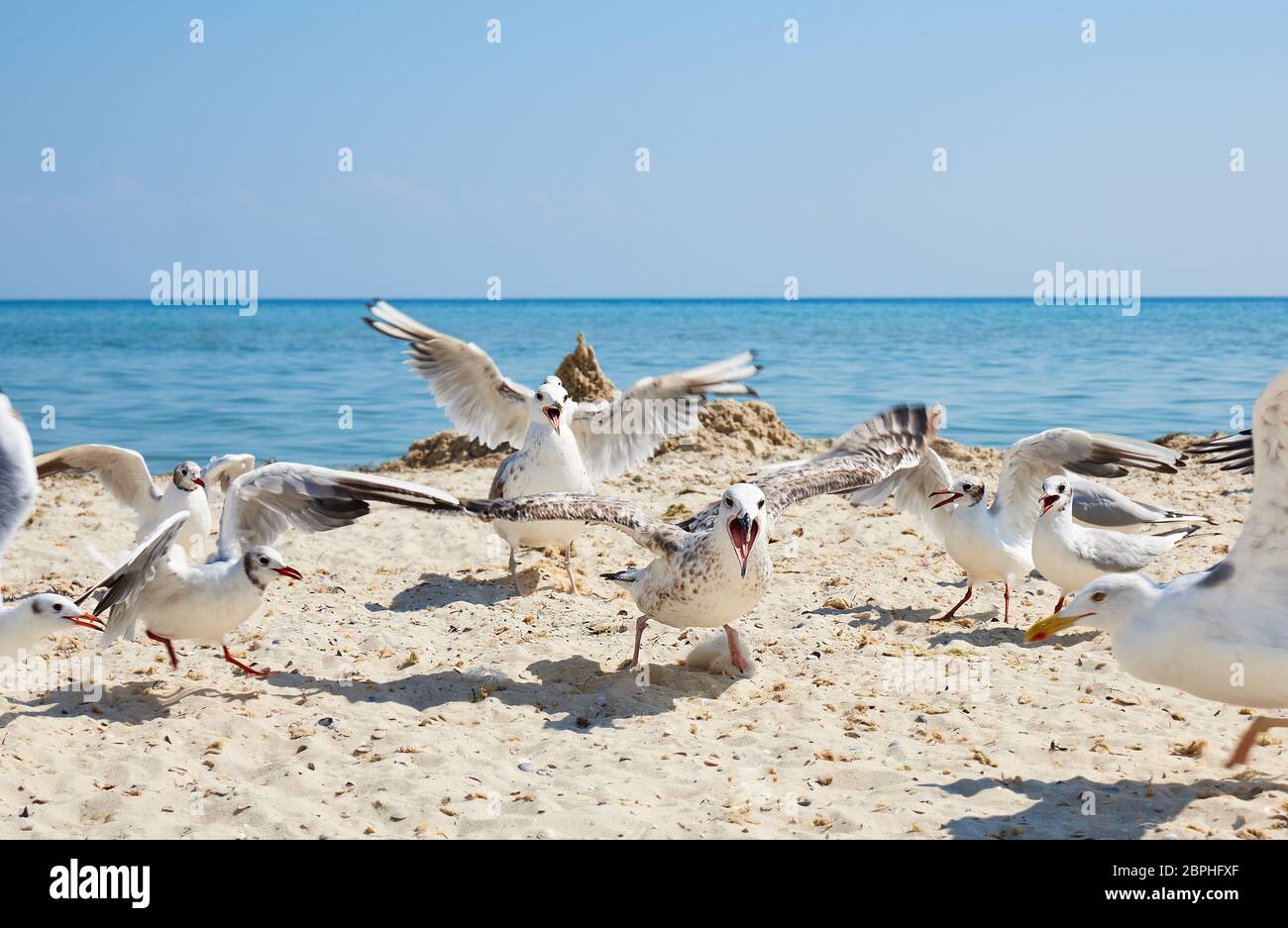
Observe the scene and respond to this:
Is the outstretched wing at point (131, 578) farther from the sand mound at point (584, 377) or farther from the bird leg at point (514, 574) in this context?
the sand mound at point (584, 377)

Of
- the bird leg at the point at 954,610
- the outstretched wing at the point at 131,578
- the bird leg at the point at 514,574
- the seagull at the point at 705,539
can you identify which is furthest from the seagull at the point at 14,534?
the bird leg at the point at 954,610

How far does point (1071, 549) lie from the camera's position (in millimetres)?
6977

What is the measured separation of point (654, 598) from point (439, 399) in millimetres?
4641

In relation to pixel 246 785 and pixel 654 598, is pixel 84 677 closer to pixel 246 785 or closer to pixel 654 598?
pixel 246 785

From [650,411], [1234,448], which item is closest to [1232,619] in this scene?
[1234,448]

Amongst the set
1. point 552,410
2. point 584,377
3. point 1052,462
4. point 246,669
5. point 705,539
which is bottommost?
point 246,669

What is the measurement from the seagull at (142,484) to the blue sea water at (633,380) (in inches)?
263

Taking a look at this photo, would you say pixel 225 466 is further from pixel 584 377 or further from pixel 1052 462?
pixel 1052 462

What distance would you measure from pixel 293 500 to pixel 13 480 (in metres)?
1.43

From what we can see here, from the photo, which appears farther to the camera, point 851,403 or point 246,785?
point 851,403

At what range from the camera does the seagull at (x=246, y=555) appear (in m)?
5.75

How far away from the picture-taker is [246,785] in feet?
15.9
